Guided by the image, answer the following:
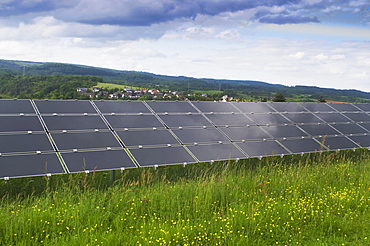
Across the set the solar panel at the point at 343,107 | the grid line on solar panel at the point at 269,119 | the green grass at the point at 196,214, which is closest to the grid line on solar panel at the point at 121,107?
the green grass at the point at 196,214

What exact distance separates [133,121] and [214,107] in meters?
6.46

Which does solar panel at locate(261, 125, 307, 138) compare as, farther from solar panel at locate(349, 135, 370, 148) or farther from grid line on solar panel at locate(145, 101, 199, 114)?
grid line on solar panel at locate(145, 101, 199, 114)

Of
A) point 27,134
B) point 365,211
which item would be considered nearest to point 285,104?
point 365,211

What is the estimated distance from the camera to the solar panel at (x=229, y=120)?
19700 mm

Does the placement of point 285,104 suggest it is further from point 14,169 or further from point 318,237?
point 14,169

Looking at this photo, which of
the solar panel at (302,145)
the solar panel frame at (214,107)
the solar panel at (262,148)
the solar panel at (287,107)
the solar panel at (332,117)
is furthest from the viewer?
the solar panel at (332,117)

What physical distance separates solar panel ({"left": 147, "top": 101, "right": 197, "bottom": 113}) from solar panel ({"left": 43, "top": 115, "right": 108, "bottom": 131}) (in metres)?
3.79

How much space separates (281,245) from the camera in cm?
934

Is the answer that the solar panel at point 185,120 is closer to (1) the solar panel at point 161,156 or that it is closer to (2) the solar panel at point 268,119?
(1) the solar panel at point 161,156

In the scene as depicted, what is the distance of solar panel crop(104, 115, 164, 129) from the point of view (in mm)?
16766

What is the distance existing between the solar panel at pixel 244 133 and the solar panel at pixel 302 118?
4552 millimetres

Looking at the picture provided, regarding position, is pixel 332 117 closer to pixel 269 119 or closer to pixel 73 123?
pixel 269 119

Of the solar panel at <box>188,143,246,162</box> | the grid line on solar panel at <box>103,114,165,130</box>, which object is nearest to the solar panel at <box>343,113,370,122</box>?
the solar panel at <box>188,143,246,162</box>

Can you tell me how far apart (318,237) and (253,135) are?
9397 mm
